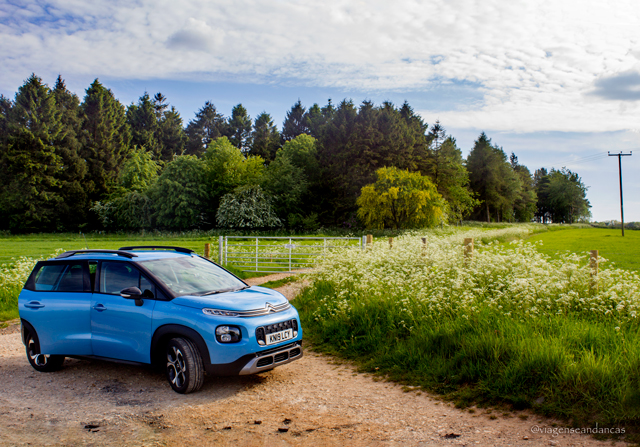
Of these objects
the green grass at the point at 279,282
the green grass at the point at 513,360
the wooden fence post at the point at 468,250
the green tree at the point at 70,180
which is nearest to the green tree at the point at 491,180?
the green tree at the point at 70,180

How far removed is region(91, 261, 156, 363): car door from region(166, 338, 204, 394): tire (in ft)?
1.08

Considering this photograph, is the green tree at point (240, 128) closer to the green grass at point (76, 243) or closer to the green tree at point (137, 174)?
the green tree at point (137, 174)

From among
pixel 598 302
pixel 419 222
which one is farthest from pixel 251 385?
pixel 419 222

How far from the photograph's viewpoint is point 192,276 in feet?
21.1

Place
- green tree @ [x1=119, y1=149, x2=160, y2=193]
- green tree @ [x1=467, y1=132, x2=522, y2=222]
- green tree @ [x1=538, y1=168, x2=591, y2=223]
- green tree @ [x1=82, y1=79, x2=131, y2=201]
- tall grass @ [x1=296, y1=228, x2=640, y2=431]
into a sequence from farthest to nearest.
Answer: green tree @ [x1=538, y1=168, x2=591, y2=223] → green tree @ [x1=467, y1=132, x2=522, y2=222] → green tree @ [x1=82, y1=79, x2=131, y2=201] → green tree @ [x1=119, y1=149, x2=160, y2=193] → tall grass @ [x1=296, y1=228, x2=640, y2=431]

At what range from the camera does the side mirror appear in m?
5.61

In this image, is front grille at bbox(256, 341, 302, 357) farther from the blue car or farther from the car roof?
the car roof

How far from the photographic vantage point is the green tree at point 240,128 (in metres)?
88.9

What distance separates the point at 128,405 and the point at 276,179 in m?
46.2

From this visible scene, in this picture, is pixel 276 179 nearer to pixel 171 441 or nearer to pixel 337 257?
pixel 337 257

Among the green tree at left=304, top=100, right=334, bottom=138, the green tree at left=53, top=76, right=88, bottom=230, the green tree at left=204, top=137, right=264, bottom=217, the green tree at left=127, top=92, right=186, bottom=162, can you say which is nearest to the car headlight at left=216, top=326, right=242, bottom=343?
the green tree at left=204, top=137, right=264, bottom=217

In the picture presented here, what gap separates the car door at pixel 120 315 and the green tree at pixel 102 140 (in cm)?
6027

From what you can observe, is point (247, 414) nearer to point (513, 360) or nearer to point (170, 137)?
point (513, 360)

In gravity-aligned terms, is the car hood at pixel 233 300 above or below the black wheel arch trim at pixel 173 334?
above
